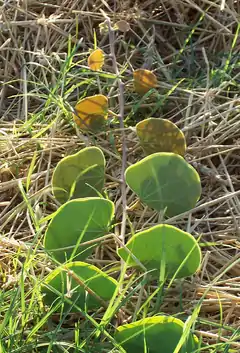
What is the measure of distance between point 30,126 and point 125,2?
0.42m

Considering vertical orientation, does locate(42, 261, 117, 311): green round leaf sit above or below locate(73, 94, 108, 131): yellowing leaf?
below

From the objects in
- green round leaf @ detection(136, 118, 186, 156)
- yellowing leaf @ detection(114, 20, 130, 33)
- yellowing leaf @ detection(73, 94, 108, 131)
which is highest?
yellowing leaf @ detection(114, 20, 130, 33)

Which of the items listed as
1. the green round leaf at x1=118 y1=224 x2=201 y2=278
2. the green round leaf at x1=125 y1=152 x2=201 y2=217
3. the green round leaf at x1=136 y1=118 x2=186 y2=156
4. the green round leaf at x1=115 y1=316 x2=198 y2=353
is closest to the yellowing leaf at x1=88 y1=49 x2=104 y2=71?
the green round leaf at x1=136 y1=118 x2=186 y2=156

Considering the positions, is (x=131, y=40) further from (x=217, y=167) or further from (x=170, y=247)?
(x=170, y=247)

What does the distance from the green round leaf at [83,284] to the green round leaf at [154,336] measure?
0.21ft

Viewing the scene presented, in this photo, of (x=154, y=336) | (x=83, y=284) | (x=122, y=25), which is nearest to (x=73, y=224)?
(x=83, y=284)

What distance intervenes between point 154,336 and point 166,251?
0.12m

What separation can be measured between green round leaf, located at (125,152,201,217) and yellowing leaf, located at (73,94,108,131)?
0.70ft

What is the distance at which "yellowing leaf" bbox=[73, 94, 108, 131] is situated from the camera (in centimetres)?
104

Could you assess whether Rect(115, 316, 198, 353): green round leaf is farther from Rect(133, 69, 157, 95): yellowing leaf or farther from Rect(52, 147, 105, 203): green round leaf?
Rect(133, 69, 157, 95): yellowing leaf

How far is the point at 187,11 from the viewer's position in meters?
1.30

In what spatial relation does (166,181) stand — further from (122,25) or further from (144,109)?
(122,25)

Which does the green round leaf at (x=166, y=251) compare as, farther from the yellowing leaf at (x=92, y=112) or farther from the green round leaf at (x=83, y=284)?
the yellowing leaf at (x=92, y=112)

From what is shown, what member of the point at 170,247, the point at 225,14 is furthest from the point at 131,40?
the point at 170,247
